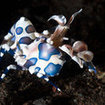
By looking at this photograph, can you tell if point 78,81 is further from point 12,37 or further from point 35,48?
point 12,37

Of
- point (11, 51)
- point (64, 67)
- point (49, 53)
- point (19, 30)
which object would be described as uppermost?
point (19, 30)

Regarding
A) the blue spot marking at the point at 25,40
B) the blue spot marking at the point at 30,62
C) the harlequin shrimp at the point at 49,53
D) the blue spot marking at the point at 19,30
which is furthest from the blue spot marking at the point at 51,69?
the blue spot marking at the point at 19,30

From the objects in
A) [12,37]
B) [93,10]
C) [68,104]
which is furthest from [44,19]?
[68,104]

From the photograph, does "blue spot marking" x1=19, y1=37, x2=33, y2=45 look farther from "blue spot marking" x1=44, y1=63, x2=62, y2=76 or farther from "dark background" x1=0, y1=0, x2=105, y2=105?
"blue spot marking" x1=44, y1=63, x2=62, y2=76

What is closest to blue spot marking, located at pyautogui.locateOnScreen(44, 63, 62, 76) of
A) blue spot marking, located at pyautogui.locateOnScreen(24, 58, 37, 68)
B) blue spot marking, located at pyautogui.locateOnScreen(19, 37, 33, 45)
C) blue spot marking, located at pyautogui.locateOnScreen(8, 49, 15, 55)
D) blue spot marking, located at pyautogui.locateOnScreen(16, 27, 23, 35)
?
blue spot marking, located at pyautogui.locateOnScreen(24, 58, 37, 68)

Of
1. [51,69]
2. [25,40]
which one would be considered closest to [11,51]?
[25,40]

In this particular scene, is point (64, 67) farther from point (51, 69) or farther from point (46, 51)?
point (46, 51)

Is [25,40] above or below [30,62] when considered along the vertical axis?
above
